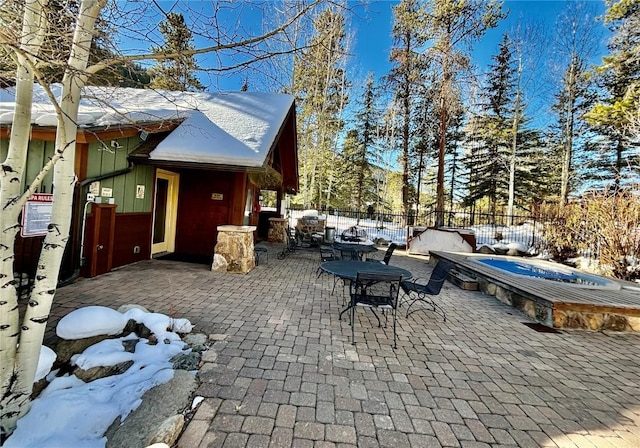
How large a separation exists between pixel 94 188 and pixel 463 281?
7271 millimetres

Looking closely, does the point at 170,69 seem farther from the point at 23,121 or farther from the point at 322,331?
the point at 322,331

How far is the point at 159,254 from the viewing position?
7.32 meters

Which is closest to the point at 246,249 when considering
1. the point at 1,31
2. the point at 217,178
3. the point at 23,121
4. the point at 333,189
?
the point at 217,178

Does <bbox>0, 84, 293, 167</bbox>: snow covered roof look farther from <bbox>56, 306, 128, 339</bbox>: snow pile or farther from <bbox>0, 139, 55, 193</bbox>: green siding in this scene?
<bbox>56, 306, 128, 339</bbox>: snow pile

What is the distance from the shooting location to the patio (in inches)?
76.0

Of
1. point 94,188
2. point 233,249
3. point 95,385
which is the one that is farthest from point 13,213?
point 233,249

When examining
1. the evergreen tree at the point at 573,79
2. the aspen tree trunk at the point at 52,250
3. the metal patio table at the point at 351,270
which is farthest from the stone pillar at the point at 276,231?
the evergreen tree at the point at 573,79

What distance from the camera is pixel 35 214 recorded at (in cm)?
348

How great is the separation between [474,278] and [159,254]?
7.47m

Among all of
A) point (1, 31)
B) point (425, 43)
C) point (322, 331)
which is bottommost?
point (322, 331)

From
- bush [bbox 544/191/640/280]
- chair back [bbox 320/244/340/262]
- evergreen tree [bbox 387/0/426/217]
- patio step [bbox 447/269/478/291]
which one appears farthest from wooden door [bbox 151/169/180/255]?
evergreen tree [bbox 387/0/426/217]

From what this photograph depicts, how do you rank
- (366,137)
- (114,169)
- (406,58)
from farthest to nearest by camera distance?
(366,137), (406,58), (114,169)

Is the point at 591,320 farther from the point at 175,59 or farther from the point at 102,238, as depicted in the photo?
the point at 102,238

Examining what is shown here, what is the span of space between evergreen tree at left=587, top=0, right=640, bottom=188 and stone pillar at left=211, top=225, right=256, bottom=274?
11.6 m
